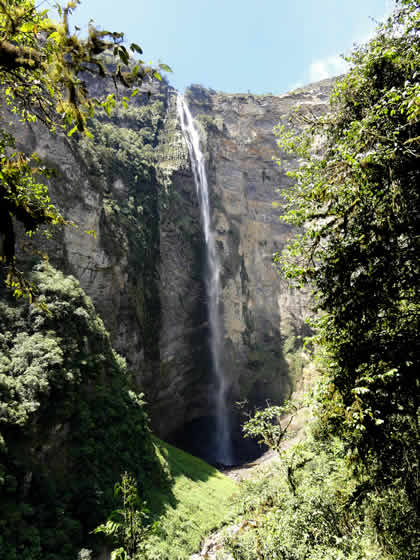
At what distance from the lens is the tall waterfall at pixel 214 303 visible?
29641mm

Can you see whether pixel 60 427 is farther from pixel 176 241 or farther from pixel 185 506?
pixel 176 241

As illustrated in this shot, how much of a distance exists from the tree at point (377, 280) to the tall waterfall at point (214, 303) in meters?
27.2

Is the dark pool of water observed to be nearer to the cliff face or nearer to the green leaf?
the cliff face

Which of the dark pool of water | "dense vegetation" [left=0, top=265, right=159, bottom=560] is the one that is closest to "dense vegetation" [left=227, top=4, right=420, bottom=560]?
"dense vegetation" [left=0, top=265, right=159, bottom=560]

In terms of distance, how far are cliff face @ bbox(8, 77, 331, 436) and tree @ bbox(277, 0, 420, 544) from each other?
58.0ft

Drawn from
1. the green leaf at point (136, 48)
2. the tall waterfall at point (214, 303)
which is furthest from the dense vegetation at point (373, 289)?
the tall waterfall at point (214, 303)

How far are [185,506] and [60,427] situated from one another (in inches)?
287

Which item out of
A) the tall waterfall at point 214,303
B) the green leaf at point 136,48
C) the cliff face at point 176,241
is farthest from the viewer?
the tall waterfall at point 214,303

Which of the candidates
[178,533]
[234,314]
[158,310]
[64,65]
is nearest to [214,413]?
[234,314]

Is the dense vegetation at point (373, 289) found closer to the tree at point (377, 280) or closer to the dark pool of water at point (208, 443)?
the tree at point (377, 280)

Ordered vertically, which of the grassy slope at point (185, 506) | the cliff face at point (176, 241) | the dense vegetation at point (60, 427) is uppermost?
the cliff face at point (176, 241)

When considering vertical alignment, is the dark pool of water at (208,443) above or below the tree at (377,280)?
below

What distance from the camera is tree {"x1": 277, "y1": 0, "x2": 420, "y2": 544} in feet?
12.5

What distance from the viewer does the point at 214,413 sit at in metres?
30.9
